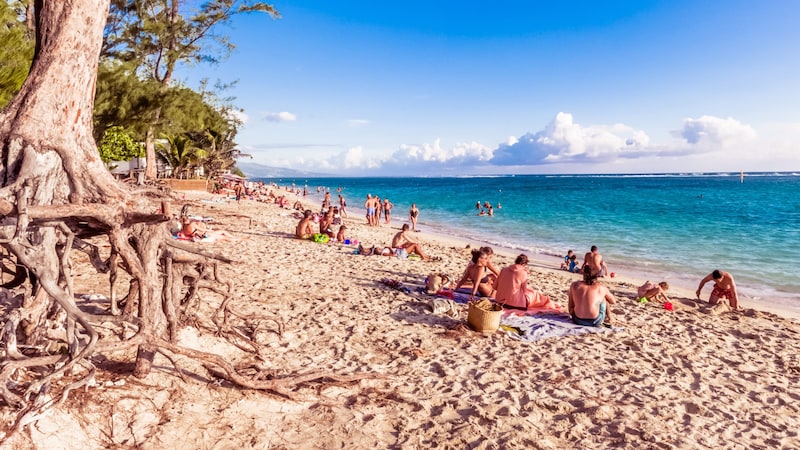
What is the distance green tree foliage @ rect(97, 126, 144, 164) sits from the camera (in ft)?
78.7

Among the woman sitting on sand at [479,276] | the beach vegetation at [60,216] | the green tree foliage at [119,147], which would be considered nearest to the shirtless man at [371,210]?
the green tree foliage at [119,147]

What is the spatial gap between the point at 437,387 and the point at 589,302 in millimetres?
3456

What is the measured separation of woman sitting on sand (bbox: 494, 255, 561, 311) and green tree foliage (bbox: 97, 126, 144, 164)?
77.4ft

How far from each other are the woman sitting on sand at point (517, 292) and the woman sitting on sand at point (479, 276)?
461mm

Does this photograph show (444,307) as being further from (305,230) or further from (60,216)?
(305,230)

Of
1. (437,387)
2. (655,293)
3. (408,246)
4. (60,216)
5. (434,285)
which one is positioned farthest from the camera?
(408,246)

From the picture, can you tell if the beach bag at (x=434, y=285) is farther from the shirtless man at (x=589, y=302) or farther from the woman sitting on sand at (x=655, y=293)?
the woman sitting on sand at (x=655, y=293)

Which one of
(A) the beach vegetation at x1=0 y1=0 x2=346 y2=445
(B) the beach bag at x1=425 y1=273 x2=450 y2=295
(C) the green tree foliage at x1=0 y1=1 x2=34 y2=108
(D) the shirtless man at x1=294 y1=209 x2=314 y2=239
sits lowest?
(B) the beach bag at x1=425 y1=273 x2=450 y2=295

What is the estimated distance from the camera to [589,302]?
705 centimetres

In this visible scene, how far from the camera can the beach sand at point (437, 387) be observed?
3783 millimetres

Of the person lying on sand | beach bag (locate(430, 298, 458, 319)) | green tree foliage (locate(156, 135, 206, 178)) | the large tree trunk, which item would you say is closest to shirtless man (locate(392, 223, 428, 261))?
beach bag (locate(430, 298, 458, 319))

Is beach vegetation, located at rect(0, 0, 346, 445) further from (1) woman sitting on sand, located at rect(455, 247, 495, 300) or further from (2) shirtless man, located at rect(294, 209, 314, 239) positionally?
(2) shirtless man, located at rect(294, 209, 314, 239)

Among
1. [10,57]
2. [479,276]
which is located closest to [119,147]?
[10,57]

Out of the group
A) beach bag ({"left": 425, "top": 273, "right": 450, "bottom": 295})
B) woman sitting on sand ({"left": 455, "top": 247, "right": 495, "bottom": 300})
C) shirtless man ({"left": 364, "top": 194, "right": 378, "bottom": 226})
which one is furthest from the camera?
shirtless man ({"left": 364, "top": 194, "right": 378, "bottom": 226})
